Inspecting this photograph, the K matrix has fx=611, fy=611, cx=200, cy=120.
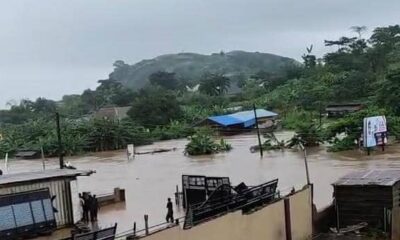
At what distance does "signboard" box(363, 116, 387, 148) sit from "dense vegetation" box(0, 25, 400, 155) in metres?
1.59

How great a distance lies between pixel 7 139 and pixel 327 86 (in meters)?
32.0

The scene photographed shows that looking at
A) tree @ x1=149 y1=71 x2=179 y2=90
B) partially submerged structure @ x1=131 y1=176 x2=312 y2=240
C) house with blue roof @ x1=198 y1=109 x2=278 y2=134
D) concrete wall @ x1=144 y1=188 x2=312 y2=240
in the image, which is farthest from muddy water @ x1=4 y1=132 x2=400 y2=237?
tree @ x1=149 y1=71 x2=179 y2=90

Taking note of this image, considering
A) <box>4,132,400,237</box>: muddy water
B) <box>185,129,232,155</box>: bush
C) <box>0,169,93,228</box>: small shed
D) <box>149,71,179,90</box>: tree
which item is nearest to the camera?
<box>0,169,93,228</box>: small shed

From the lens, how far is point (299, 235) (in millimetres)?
14422

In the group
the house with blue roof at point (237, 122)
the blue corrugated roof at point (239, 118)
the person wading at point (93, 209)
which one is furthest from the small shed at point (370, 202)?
the blue corrugated roof at point (239, 118)

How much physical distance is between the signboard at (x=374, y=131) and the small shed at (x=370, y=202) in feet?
55.3

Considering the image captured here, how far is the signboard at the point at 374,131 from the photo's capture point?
31578 millimetres

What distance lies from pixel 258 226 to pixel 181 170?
1852cm

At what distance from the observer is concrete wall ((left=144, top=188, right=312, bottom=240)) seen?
439 inches

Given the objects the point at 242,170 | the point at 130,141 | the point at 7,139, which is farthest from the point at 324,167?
the point at 7,139

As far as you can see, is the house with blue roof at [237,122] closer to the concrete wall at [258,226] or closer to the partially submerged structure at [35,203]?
the partially submerged structure at [35,203]

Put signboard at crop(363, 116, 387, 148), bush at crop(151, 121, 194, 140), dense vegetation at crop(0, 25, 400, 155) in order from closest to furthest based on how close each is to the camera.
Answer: signboard at crop(363, 116, 387, 148) → dense vegetation at crop(0, 25, 400, 155) → bush at crop(151, 121, 194, 140)

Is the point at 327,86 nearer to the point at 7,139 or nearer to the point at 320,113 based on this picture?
the point at 320,113

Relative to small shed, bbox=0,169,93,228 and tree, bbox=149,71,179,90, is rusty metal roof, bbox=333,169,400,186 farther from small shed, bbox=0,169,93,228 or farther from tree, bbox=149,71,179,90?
tree, bbox=149,71,179,90
